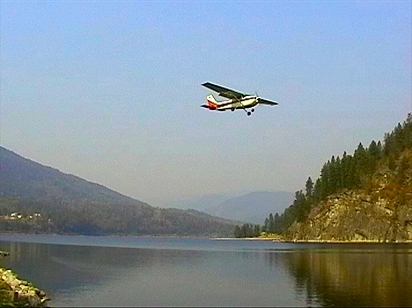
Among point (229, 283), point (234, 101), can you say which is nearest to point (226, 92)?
point (234, 101)

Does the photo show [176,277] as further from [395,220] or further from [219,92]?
[395,220]

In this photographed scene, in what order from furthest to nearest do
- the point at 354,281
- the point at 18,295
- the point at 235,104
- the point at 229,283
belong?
1. the point at 235,104
2. the point at 229,283
3. the point at 354,281
4. the point at 18,295

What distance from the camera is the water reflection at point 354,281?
2235 inches

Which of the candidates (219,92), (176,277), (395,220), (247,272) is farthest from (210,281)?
(395,220)

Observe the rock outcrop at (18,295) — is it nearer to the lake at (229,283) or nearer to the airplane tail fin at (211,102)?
the lake at (229,283)

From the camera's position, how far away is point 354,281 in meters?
72.4

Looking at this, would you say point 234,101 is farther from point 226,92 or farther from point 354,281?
point 354,281

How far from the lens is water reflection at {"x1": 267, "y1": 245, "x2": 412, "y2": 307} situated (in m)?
56.8

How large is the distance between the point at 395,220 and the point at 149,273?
12222 cm

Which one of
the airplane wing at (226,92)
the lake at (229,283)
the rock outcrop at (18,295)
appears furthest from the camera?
the airplane wing at (226,92)

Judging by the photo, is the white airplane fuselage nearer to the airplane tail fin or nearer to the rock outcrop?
the airplane tail fin

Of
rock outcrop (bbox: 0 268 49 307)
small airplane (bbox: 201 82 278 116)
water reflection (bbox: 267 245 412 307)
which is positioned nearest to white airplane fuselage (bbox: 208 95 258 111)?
small airplane (bbox: 201 82 278 116)

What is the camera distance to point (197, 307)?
5466cm

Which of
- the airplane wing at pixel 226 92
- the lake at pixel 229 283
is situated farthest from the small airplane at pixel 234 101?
the lake at pixel 229 283
